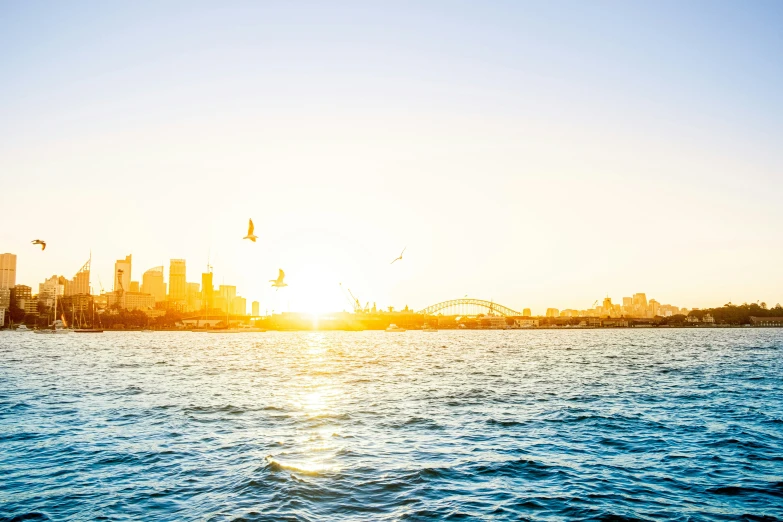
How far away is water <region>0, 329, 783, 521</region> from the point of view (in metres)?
16.3

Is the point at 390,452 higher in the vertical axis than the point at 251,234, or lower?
lower

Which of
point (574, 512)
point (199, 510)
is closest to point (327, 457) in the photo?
point (199, 510)

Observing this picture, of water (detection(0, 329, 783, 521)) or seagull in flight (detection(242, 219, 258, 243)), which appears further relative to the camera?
seagull in flight (detection(242, 219, 258, 243))

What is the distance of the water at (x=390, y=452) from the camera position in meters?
16.3

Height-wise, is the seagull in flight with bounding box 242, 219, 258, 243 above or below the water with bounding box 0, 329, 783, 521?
above

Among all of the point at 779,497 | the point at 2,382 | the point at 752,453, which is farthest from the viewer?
the point at 2,382

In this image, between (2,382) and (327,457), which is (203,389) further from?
(327,457)

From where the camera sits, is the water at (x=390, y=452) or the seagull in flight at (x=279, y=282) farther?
the seagull in flight at (x=279, y=282)

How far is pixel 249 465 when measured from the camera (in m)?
20.6

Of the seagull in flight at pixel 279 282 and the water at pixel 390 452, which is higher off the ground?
the seagull in flight at pixel 279 282

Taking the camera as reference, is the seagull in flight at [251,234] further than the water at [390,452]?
Yes

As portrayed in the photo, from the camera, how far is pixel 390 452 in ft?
74.1

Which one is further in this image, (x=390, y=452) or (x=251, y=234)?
(x=251, y=234)

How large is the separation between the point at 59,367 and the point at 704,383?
64379 millimetres
